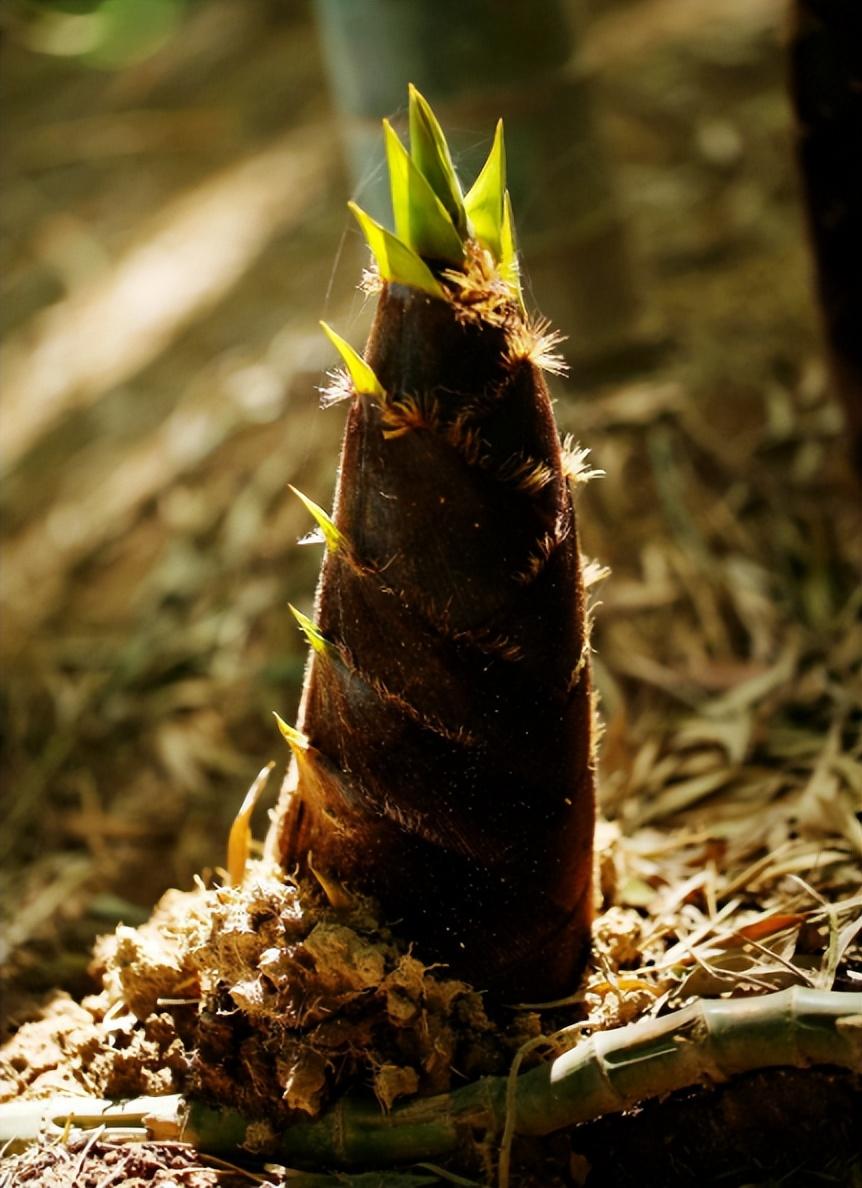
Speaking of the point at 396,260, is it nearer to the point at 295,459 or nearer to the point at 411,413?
the point at 411,413

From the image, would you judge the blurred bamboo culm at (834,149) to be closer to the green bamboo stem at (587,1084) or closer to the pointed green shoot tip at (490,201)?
the pointed green shoot tip at (490,201)

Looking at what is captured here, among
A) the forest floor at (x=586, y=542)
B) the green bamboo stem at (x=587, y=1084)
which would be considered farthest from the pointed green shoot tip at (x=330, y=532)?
the green bamboo stem at (x=587, y=1084)

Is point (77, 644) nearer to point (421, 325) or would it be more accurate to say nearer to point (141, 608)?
point (141, 608)

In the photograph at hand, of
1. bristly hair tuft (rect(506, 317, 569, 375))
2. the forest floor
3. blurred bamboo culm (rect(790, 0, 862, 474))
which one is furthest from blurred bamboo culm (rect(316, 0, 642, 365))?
bristly hair tuft (rect(506, 317, 569, 375))

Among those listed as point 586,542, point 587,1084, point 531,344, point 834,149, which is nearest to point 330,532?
point 531,344

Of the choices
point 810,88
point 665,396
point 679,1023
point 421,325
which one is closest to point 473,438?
point 421,325

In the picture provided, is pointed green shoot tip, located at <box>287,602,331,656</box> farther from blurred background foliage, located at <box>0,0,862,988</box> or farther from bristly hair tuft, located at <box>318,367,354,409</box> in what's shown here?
blurred background foliage, located at <box>0,0,862,988</box>
